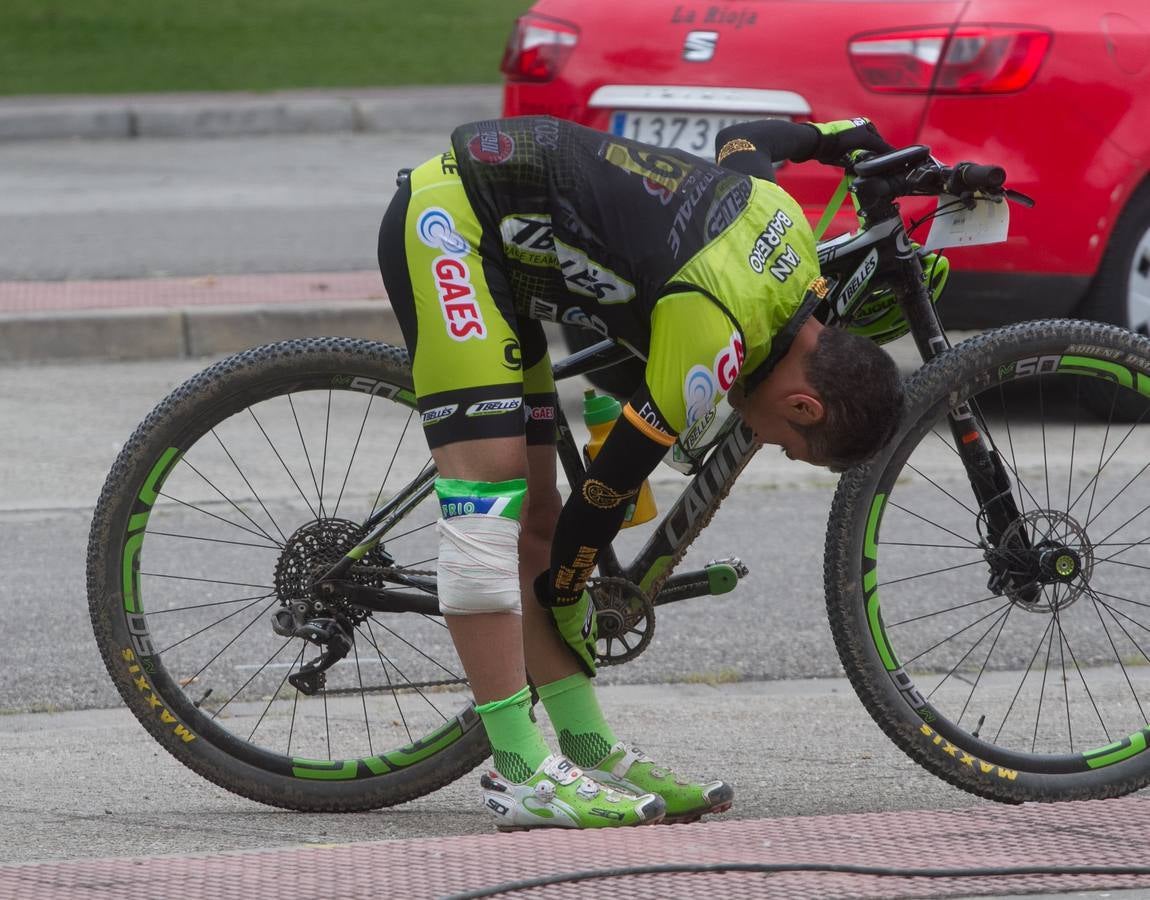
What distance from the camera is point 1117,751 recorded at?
11.5ft

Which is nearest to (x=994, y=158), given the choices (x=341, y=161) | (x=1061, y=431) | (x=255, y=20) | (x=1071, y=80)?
(x=1071, y=80)

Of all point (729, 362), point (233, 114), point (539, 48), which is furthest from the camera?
point (233, 114)

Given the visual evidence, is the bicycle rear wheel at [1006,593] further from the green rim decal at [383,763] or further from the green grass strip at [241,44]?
the green grass strip at [241,44]

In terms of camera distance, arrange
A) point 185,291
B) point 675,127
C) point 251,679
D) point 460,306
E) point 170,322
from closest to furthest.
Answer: point 460,306, point 251,679, point 675,127, point 170,322, point 185,291

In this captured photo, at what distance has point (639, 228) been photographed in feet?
10.0

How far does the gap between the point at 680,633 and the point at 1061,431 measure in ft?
7.96

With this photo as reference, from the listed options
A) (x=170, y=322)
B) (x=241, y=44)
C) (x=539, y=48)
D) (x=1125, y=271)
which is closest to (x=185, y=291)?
(x=170, y=322)

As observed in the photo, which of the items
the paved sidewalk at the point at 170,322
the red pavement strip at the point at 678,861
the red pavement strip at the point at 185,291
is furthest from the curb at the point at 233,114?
the red pavement strip at the point at 678,861

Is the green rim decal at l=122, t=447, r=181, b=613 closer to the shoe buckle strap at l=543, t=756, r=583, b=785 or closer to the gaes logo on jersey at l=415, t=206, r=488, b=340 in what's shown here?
the gaes logo on jersey at l=415, t=206, r=488, b=340

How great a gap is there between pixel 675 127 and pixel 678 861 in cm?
363

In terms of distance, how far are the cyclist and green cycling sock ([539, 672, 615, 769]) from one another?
161 millimetres

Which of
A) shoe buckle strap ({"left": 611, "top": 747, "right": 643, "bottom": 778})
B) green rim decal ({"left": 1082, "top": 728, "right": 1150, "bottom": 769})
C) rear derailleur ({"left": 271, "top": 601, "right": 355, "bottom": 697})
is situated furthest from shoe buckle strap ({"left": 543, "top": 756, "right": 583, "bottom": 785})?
green rim decal ({"left": 1082, "top": 728, "right": 1150, "bottom": 769})

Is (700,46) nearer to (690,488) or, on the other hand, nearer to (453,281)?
(690,488)

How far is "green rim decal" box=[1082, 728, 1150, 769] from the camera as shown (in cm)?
349
